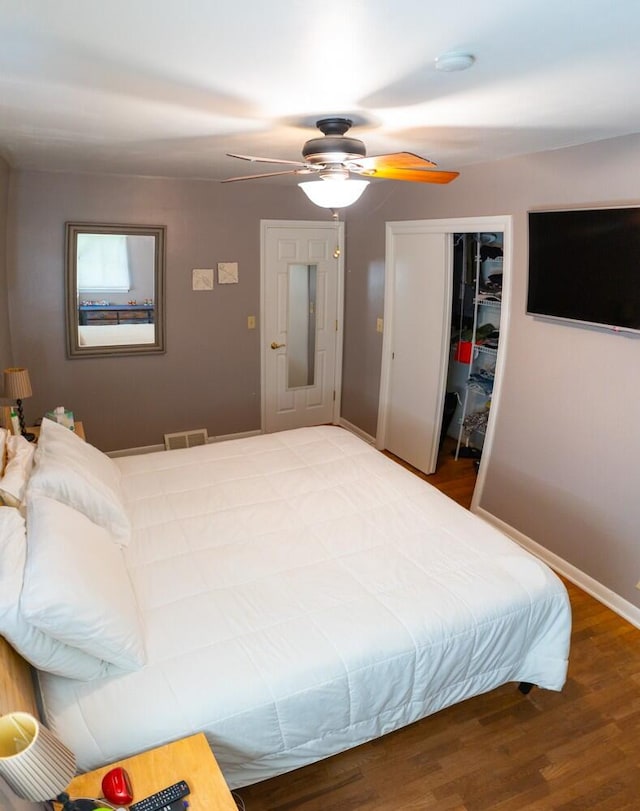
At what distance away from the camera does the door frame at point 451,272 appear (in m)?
3.32

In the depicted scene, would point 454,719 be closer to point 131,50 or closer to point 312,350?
point 131,50

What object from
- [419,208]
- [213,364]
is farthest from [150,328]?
[419,208]

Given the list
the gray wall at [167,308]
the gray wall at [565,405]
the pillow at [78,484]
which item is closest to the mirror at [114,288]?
the gray wall at [167,308]

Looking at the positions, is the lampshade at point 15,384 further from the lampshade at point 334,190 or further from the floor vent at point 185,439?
the lampshade at point 334,190

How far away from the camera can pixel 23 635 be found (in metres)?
1.51

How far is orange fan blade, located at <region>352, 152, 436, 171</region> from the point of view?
1964mm

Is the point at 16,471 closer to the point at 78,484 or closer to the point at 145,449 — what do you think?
the point at 78,484

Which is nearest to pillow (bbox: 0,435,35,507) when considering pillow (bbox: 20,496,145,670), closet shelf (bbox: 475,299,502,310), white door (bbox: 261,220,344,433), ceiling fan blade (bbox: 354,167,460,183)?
pillow (bbox: 20,496,145,670)

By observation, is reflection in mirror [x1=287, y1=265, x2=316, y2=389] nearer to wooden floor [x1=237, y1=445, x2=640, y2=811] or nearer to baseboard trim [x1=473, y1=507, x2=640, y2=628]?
baseboard trim [x1=473, y1=507, x2=640, y2=628]

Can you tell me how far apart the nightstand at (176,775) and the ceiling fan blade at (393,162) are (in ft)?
6.56

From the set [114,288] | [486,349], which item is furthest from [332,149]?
[486,349]

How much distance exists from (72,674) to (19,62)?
1784 mm

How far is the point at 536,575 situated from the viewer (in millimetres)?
2184

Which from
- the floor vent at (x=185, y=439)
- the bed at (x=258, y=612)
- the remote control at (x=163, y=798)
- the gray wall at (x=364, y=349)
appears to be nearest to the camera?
the remote control at (x=163, y=798)
